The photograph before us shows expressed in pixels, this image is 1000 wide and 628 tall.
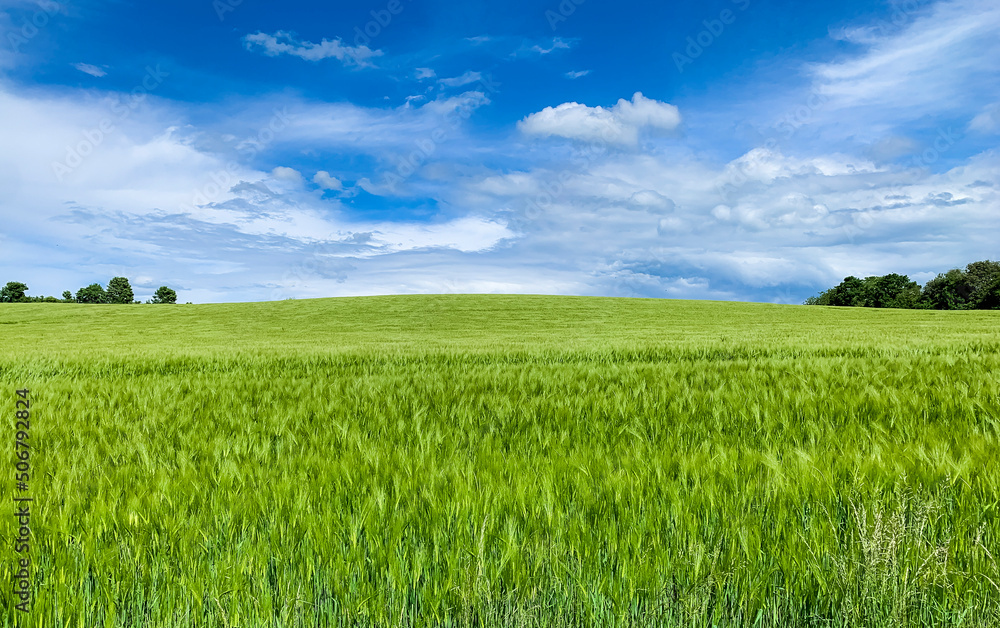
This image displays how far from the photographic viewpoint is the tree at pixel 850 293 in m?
96.8

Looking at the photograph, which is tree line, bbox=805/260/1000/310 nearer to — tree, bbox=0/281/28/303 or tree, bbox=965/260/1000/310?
tree, bbox=965/260/1000/310

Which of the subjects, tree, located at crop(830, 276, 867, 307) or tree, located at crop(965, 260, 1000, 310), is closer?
tree, located at crop(965, 260, 1000, 310)

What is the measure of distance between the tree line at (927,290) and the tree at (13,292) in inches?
6112

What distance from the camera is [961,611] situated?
67.9 inches

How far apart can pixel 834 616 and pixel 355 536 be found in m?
1.78

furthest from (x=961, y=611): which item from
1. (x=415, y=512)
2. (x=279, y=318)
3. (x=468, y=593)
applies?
(x=279, y=318)

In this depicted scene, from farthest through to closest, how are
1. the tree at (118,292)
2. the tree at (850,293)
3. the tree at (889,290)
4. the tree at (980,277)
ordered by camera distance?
the tree at (118,292)
the tree at (850,293)
the tree at (889,290)
the tree at (980,277)

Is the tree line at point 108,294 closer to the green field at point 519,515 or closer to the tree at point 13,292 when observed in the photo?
the tree at point 13,292

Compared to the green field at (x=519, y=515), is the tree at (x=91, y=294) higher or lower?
higher

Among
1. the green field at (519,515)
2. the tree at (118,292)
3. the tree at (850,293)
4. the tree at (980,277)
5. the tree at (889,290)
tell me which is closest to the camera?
the green field at (519,515)

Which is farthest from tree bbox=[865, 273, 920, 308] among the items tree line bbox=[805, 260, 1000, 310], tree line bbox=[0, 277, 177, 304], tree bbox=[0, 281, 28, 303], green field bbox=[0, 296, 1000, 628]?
tree bbox=[0, 281, 28, 303]

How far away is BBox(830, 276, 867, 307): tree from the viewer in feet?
318

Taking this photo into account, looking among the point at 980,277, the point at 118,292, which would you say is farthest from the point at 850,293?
the point at 118,292

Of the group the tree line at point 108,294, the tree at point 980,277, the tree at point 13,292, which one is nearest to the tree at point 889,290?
the tree at point 980,277
